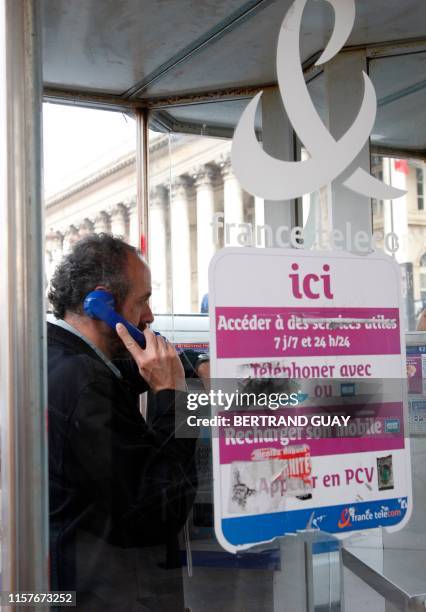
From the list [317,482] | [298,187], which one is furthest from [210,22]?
[317,482]

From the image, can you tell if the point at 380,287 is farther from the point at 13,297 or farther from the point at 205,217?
the point at 13,297

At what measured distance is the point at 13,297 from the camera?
1.81m

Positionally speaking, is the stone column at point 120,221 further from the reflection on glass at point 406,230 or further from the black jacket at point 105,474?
the reflection on glass at point 406,230

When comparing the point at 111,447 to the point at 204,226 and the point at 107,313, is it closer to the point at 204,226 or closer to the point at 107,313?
the point at 107,313

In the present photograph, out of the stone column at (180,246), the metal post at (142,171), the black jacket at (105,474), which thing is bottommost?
the black jacket at (105,474)

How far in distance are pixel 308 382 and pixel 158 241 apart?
2.04 feet

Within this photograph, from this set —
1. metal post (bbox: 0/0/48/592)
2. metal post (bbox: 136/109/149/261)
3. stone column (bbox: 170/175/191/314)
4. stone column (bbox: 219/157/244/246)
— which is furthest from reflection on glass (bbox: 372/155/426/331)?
metal post (bbox: 0/0/48/592)

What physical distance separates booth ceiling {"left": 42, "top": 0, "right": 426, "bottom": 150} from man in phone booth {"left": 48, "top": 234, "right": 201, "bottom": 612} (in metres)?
0.56

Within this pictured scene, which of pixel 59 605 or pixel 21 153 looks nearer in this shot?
pixel 21 153

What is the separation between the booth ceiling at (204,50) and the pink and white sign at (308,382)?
1.55 feet

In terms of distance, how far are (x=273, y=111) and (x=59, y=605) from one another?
1450 millimetres

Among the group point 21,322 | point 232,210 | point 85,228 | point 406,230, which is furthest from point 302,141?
point 21,322

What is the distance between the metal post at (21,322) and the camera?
180cm

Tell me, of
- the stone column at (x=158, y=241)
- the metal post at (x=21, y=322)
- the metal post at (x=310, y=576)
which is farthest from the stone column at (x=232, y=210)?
the metal post at (x=310, y=576)
